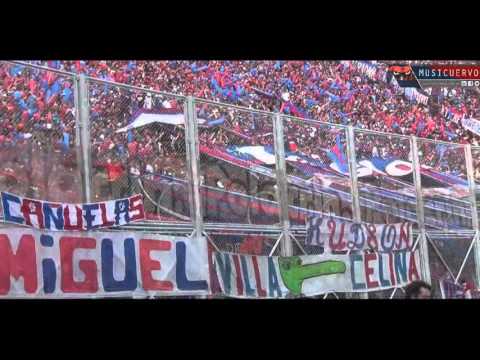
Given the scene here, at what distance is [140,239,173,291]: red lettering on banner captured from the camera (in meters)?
6.64

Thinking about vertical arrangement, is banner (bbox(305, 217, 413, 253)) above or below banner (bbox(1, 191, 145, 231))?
below

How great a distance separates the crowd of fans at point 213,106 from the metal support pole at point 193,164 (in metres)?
0.06

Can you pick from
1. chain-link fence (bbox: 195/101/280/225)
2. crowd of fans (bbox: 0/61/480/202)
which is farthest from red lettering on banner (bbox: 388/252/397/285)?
chain-link fence (bbox: 195/101/280/225)

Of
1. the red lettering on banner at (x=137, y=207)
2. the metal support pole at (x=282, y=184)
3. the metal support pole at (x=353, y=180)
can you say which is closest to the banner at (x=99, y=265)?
the red lettering on banner at (x=137, y=207)

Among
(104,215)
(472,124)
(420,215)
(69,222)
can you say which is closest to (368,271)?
(420,215)

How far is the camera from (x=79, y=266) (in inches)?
255

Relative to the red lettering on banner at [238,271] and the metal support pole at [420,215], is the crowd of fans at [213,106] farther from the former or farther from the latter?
the red lettering on banner at [238,271]

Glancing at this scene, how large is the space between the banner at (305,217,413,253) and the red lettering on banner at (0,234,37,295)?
97.0 inches

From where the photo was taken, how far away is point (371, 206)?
7.45 metres

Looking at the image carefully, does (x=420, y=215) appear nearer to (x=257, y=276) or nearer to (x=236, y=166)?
(x=257, y=276)

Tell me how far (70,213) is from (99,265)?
1.65 feet

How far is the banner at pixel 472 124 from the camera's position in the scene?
7617mm

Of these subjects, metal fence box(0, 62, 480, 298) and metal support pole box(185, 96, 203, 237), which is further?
metal support pole box(185, 96, 203, 237)

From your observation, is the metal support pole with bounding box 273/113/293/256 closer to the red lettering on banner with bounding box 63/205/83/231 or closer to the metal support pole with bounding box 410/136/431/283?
the metal support pole with bounding box 410/136/431/283
